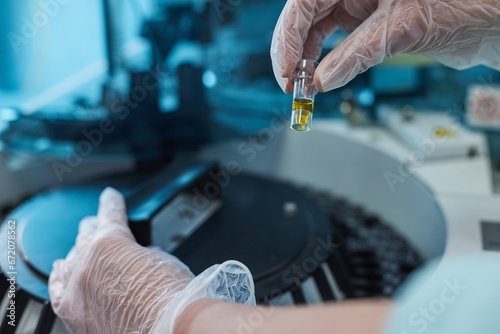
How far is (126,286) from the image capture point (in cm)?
76

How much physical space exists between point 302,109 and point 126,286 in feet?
1.62

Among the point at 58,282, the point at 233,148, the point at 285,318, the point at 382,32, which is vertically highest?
the point at 382,32

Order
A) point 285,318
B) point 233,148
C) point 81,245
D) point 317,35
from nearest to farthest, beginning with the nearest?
point 285,318, point 81,245, point 317,35, point 233,148

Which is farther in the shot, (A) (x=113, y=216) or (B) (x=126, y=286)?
(A) (x=113, y=216)

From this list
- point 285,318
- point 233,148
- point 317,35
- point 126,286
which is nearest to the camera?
point 285,318

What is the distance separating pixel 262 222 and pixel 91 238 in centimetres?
51

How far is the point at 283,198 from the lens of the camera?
1.39 m

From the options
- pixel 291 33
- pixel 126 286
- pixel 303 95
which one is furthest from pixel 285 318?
pixel 291 33

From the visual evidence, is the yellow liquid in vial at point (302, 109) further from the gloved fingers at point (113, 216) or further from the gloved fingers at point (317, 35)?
the gloved fingers at point (113, 216)

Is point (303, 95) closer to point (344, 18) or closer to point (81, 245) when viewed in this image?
point (344, 18)

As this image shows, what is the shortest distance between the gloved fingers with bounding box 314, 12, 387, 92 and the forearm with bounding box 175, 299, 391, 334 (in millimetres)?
476

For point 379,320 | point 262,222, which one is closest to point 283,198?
point 262,222

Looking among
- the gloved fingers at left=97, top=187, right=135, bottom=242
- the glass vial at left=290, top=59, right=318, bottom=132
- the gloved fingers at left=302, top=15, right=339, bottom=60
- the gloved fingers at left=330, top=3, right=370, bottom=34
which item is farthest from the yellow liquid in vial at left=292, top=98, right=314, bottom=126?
the gloved fingers at left=97, top=187, right=135, bottom=242

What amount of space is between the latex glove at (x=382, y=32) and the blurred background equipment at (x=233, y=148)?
0.49 m
